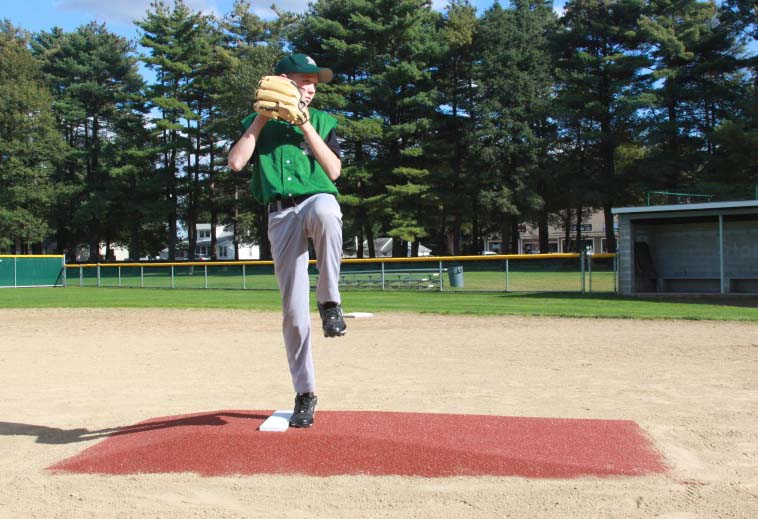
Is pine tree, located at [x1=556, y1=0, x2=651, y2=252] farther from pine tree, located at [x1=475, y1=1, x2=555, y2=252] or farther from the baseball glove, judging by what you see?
the baseball glove

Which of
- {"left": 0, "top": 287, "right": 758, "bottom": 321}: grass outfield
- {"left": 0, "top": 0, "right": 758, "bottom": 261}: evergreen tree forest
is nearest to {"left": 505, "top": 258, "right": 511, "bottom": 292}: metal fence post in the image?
{"left": 0, "top": 287, "right": 758, "bottom": 321}: grass outfield

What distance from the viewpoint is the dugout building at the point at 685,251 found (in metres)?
22.0

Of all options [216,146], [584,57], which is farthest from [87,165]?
[584,57]

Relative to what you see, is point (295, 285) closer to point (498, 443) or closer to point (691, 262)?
point (498, 443)

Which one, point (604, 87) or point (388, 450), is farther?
point (604, 87)

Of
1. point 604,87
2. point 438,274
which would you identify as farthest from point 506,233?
point 438,274

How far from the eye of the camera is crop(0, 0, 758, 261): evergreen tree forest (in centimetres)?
4341

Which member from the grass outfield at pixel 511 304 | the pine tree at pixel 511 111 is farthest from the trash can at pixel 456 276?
the pine tree at pixel 511 111

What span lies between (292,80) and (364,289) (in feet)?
77.5

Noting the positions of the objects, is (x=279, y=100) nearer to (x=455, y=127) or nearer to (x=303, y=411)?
(x=303, y=411)

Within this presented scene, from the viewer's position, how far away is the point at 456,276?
83.9 feet

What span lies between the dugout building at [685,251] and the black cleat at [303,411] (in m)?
18.9

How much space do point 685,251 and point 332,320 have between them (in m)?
22.6

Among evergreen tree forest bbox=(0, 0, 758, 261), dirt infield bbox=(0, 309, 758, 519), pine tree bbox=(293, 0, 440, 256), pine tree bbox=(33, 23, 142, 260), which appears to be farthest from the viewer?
pine tree bbox=(33, 23, 142, 260)
